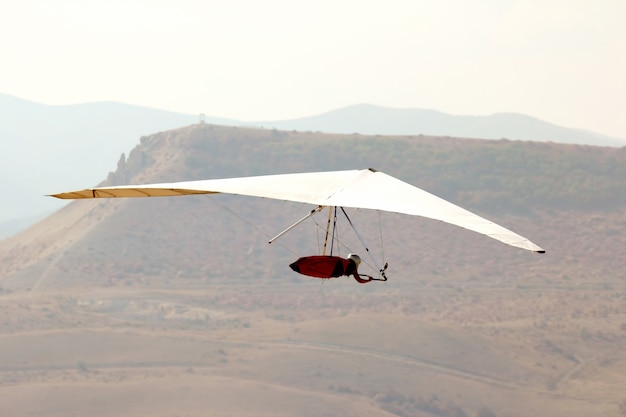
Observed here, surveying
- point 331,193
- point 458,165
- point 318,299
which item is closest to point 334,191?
point 331,193

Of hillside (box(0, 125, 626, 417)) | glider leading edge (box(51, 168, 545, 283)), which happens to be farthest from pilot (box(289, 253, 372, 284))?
hillside (box(0, 125, 626, 417))

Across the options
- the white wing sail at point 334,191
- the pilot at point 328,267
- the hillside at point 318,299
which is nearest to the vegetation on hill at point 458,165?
the hillside at point 318,299

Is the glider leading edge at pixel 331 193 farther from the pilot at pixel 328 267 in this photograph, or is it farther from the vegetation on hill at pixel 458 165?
the vegetation on hill at pixel 458 165

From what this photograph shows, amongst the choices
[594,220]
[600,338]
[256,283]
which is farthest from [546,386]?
[594,220]

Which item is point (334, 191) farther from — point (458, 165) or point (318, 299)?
point (458, 165)

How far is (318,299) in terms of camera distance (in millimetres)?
144125

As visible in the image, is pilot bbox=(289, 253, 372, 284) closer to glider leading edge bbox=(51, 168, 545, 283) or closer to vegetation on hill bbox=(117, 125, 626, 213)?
glider leading edge bbox=(51, 168, 545, 283)

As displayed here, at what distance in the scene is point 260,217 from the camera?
17312cm

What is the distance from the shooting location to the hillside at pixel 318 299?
113m

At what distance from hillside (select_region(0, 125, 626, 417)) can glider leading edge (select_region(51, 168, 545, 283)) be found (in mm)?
80076

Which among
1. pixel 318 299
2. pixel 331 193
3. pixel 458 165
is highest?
pixel 458 165

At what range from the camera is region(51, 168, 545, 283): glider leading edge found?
83.1 feet

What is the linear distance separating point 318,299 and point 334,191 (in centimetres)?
11775

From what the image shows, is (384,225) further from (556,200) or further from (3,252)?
(3,252)
